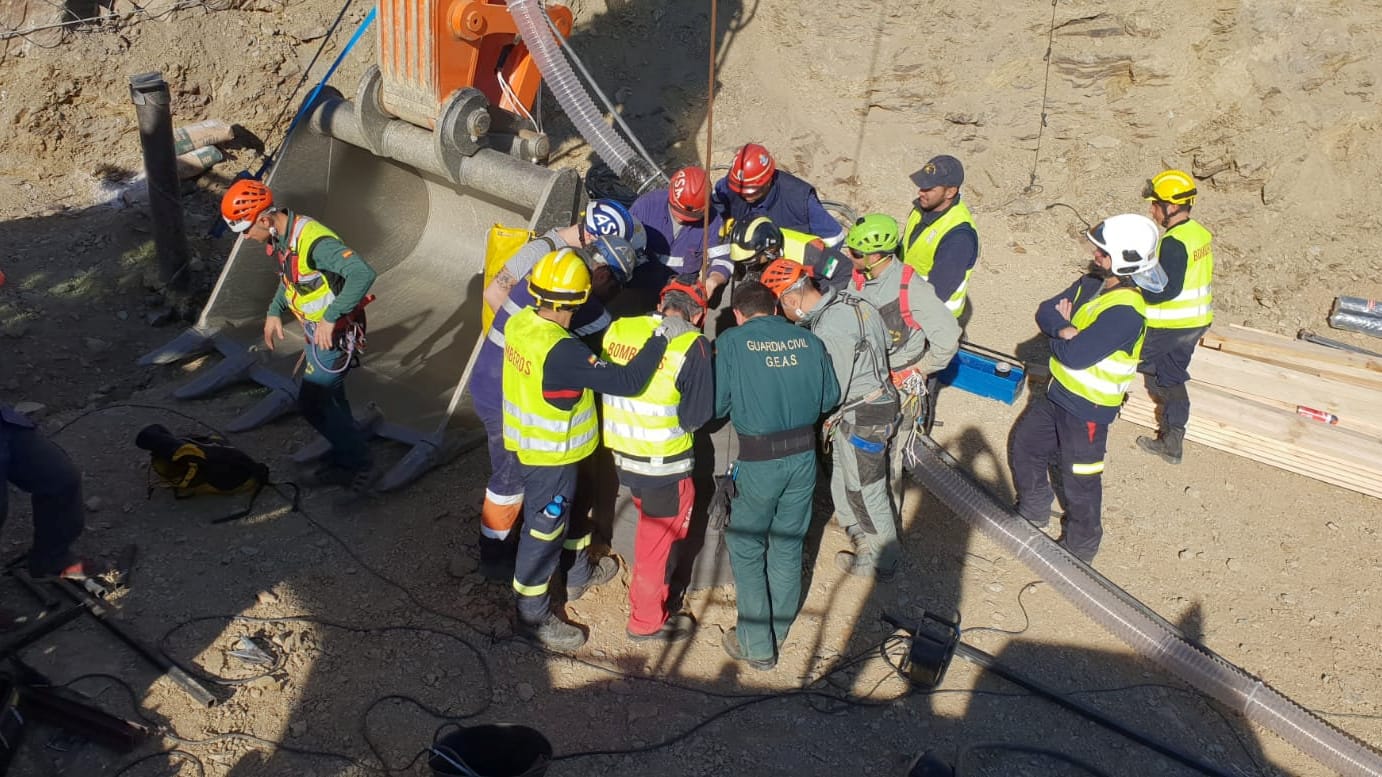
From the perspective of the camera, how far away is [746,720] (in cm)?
437

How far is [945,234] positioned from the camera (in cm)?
582

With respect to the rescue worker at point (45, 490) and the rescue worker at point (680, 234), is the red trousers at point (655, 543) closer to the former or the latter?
the rescue worker at point (680, 234)

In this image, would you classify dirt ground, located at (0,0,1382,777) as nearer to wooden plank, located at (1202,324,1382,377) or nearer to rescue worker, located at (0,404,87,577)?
rescue worker, located at (0,404,87,577)

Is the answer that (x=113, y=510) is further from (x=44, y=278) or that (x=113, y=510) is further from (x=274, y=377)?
(x=44, y=278)

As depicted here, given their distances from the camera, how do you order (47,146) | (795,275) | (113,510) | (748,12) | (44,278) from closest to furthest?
(795,275)
(113,510)
(44,278)
(47,146)
(748,12)

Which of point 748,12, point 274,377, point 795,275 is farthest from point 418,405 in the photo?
point 748,12

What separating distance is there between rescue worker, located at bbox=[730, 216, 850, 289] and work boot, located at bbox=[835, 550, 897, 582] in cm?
151

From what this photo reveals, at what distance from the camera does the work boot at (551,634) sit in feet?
15.3

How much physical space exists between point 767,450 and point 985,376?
3.14 m

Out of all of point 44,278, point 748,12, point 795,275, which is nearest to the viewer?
point 795,275

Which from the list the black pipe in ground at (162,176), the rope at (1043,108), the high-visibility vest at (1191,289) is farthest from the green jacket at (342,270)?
the rope at (1043,108)

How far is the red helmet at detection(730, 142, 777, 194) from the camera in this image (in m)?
5.95

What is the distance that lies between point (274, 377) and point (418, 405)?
98 cm

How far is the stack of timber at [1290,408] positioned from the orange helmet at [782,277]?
11.2 ft
